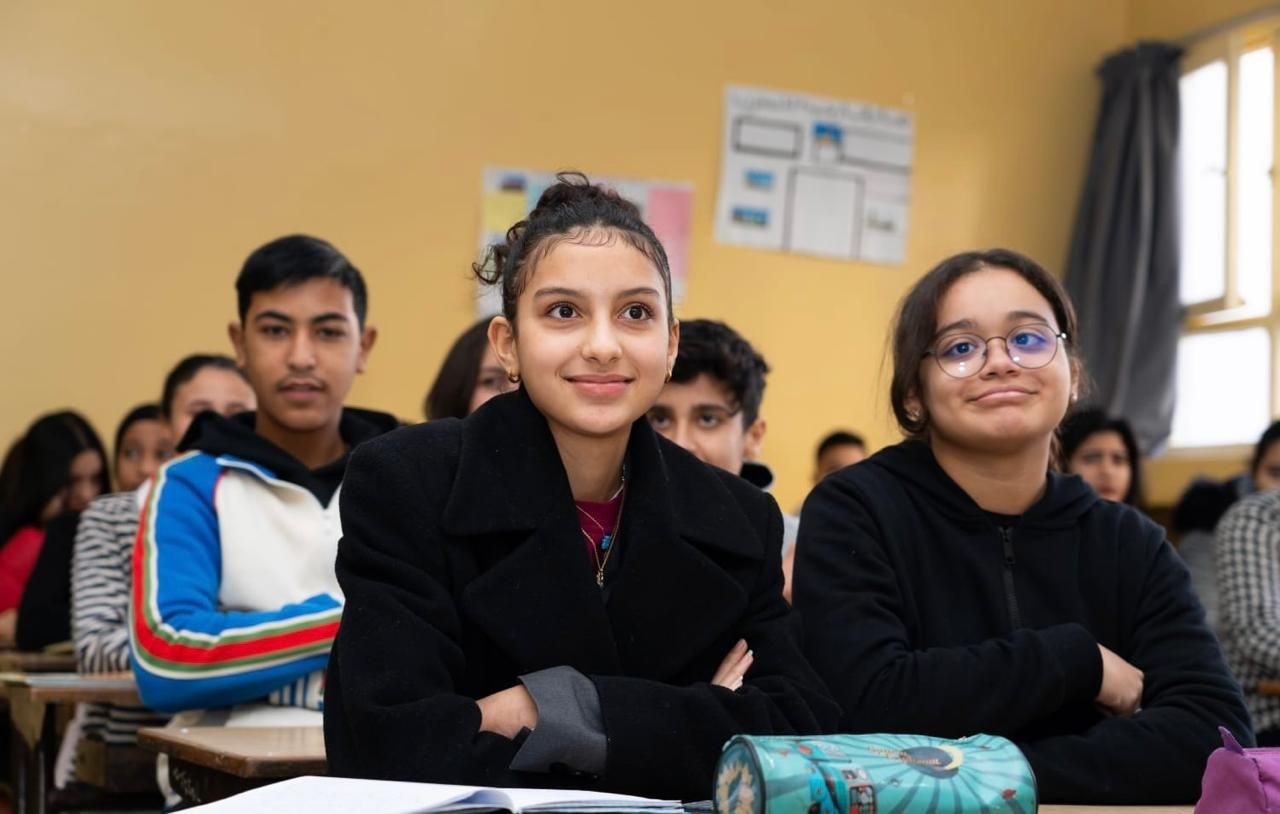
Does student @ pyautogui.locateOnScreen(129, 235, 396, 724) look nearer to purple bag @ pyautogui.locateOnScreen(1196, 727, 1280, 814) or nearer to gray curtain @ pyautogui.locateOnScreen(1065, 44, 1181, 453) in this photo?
purple bag @ pyautogui.locateOnScreen(1196, 727, 1280, 814)

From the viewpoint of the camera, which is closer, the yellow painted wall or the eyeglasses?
the eyeglasses

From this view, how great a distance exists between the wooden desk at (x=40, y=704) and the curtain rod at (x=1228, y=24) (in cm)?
468

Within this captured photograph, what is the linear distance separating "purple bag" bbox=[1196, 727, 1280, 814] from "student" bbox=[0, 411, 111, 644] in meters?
4.15

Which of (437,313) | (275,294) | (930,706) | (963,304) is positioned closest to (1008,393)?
(963,304)

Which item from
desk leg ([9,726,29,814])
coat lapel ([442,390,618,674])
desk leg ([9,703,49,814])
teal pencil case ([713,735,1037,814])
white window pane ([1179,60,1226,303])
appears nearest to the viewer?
teal pencil case ([713,735,1037,814])

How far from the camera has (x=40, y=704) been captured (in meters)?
2.76

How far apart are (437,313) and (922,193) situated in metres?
1.95

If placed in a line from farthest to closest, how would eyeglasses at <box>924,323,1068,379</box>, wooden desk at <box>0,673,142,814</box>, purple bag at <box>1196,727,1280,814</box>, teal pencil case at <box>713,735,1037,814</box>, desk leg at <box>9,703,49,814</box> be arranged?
1. desk leg at <box>9,703,49,814</box>
2. wooden desk at <box>0,673,142,814</box>
3. eyeglasses at <box>924,323,1068,379</box>
4. purple bag at <box>1196,727,1280,814</box>
5. teal pencil case at <box>713,735,1037,814</box>

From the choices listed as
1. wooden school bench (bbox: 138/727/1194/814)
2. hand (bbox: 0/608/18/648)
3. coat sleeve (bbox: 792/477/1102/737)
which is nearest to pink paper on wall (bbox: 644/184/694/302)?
hand (bbox: 0/608/18/648)

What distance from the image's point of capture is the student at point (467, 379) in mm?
3029

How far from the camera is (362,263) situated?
5492mm

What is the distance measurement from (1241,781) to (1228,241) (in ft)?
17.3

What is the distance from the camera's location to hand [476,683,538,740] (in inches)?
60.3

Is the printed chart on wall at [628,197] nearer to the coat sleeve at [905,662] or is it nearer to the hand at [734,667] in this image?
the coat sleeve at [905,662]
